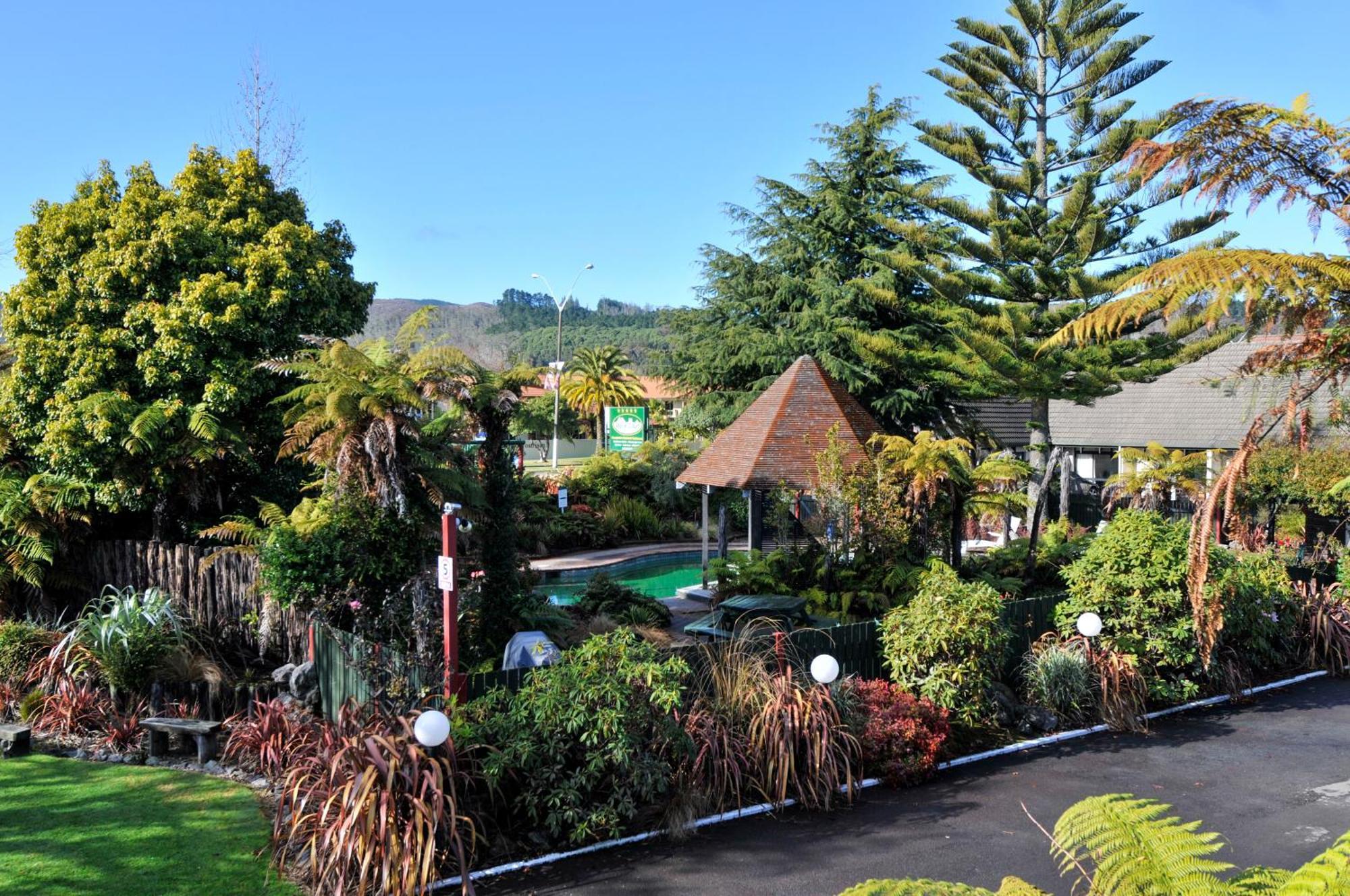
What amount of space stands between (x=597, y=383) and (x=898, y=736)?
44995 millimetres

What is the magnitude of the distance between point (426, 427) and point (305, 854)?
4601 mm

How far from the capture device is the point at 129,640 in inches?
326

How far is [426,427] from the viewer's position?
373 inches

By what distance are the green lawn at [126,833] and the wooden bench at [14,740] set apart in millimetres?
148

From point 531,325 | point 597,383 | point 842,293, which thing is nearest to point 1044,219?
point 842,293

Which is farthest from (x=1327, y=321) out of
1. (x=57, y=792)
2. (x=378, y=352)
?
(x=57, y=792)

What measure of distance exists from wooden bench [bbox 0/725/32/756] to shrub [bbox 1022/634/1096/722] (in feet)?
26.3

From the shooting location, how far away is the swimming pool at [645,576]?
16.4 m

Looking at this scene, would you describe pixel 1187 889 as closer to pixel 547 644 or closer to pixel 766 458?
pixel 547 644

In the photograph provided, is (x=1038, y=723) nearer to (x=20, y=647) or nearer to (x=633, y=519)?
(x=20, y=647)

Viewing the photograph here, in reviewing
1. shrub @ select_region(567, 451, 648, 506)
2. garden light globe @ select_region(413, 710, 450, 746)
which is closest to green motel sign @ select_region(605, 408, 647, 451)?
shrub @ select_region(567, 451, 648, 506)

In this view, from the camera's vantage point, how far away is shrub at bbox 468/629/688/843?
5.85 meters

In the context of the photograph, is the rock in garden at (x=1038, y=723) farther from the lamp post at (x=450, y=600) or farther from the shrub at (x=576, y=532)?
the shrub at (x=576, y=532)

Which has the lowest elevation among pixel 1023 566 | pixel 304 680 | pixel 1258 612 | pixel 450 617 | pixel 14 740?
pixel 14 740
